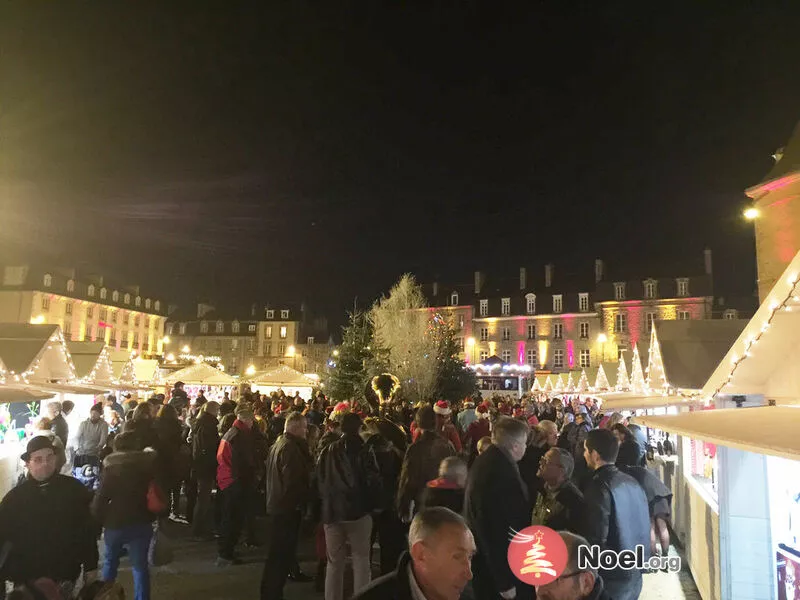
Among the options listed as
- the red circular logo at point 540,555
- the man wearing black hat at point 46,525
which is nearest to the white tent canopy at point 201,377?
the man wearing black hat at point 46,525

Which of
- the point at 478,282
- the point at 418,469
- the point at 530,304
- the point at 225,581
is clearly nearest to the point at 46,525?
the point at 225,581

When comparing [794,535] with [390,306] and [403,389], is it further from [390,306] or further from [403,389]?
[390,306]

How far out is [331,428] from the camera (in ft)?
25.7

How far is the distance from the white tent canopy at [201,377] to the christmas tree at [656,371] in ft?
54.3

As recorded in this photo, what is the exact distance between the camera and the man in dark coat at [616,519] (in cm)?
406

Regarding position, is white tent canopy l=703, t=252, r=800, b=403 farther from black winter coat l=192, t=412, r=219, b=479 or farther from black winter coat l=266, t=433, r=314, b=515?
black winter coat l=192, t=412, r=219, b=479

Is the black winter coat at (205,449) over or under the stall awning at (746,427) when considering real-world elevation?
under

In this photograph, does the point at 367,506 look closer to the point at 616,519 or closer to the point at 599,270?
the point at 616,519

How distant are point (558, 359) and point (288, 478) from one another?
55415 mm

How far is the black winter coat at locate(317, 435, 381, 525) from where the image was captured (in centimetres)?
578

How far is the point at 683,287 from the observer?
174 feet

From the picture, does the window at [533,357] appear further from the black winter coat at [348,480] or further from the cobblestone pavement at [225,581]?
the black winter coat at [348,480]

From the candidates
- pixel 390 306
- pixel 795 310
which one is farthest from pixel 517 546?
pixel 390 306

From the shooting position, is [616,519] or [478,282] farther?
[478,282]
